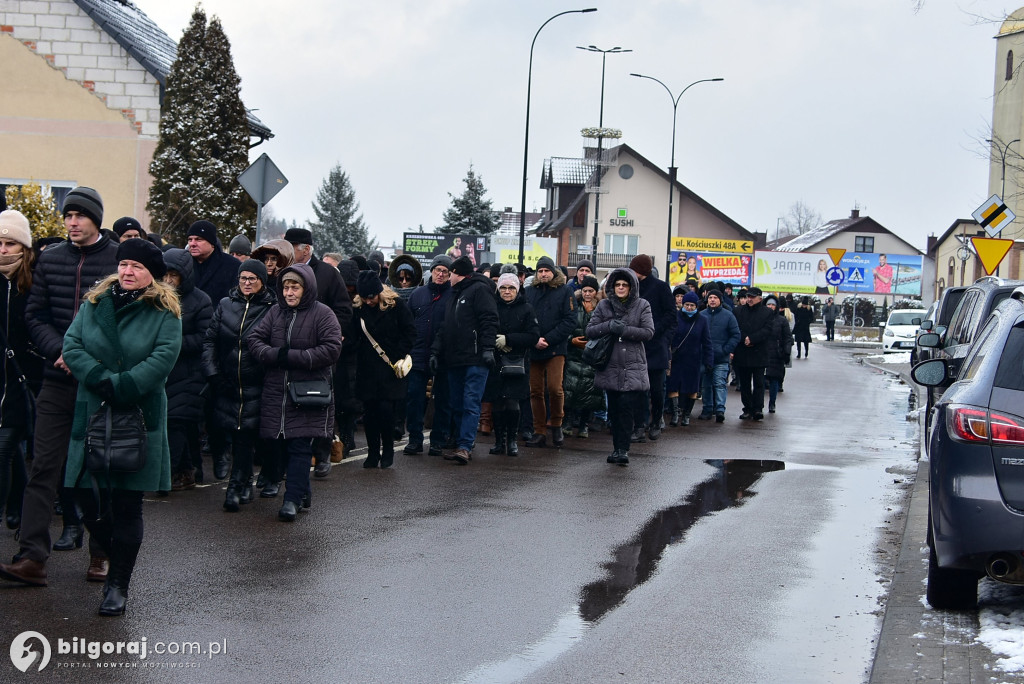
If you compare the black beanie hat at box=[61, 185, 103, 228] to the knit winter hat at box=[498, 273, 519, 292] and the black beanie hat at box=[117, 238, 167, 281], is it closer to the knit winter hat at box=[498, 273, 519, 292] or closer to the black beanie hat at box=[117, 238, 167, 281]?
the black beanie hat at box=[117, 238, 167, 281]

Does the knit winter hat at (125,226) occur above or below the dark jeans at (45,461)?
above

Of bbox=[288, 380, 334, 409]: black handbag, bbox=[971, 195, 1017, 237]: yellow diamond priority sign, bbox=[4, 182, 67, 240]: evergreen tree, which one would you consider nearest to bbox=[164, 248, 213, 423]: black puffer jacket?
bbox=[288, 380, 334, 409]: black handbag

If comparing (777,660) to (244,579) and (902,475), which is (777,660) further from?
(902,475)

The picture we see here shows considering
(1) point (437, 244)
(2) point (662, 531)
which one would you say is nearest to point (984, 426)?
(2) point (662, 531)

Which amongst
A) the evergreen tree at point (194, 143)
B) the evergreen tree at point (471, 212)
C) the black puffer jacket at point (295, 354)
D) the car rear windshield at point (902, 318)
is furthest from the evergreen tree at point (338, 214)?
the black puffer jacket at point (295, 354)

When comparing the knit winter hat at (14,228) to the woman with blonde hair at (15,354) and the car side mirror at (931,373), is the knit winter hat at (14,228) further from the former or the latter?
the car side mirror at (931,373)

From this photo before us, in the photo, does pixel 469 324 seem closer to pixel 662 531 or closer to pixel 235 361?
pixel 235 361

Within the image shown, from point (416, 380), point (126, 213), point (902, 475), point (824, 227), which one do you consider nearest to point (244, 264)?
point (416, 380)

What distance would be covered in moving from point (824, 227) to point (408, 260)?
108728 millimetres

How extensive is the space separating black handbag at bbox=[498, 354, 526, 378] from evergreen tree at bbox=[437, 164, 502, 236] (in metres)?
62.5

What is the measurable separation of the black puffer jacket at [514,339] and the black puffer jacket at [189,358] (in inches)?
150

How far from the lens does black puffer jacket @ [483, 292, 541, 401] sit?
490 inches

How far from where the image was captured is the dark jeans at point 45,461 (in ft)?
21.3

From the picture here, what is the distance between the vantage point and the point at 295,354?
8.53m
